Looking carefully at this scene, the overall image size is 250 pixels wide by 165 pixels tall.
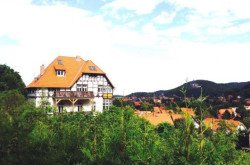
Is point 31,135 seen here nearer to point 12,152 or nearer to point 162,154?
point 12,152

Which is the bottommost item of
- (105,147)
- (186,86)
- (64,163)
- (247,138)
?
(247,138)

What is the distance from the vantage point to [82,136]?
12945 millimetres

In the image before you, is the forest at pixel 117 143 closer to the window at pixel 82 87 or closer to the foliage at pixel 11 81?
the window at pixel 82 87

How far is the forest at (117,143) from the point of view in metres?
7.88

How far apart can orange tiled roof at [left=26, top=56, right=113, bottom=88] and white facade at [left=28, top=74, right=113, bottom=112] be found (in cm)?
66

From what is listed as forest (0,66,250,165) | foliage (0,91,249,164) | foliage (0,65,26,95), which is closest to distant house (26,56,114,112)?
foliage (0,65,26,95)

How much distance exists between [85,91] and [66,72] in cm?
480

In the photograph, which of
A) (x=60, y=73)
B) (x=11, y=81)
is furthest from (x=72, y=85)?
(x=11, y=81)

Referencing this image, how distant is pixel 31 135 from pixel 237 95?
643 ft

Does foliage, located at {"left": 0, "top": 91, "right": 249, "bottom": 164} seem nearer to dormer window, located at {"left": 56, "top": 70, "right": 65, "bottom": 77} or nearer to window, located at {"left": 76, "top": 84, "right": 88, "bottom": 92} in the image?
window, located at {"left": 76, "top": 84, "right": 88, "bottom": 92}

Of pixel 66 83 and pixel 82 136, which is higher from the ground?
pixel 66 83

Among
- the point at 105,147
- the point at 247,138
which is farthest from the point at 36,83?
the point at 105,147

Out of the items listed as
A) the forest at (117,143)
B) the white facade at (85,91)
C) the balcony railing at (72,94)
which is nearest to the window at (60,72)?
the white facade at (85,91)

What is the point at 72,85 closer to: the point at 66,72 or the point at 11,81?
the point at 66,72
